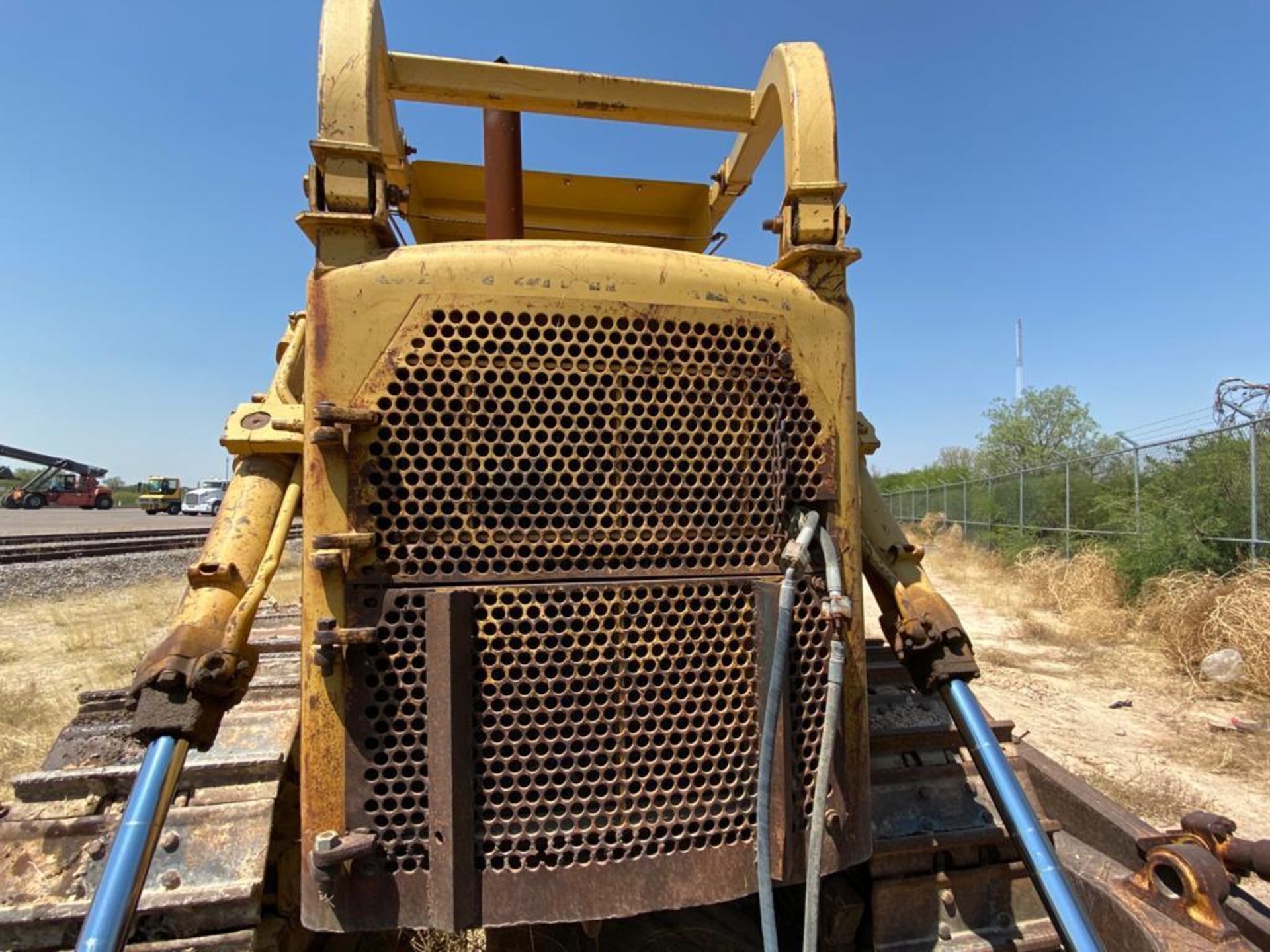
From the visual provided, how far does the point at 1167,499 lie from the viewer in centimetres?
1108

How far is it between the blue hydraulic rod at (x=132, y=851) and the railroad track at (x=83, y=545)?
1351cm

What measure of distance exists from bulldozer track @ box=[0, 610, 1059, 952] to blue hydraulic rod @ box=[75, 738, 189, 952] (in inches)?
16.7

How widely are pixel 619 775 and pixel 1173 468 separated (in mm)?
12600

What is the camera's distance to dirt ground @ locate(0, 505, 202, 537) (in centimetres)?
2780

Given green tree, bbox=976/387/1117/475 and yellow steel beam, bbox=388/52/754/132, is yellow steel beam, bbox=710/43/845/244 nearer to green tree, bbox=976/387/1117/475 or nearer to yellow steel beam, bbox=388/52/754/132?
yellow steel beam, bbox=388/52/754/132

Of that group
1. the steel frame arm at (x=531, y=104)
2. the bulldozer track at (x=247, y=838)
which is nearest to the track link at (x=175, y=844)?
the bulldozer track at (x=247, y=838)

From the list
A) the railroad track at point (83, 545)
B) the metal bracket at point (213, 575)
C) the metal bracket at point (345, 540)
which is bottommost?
the railroad track at point (83, 545)

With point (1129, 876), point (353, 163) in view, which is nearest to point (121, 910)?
point (353, 163)

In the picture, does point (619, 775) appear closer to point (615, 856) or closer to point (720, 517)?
point (615, 856)

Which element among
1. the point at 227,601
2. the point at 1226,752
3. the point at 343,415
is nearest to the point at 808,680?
the point at 343,415

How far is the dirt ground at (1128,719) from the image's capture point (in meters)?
5.09

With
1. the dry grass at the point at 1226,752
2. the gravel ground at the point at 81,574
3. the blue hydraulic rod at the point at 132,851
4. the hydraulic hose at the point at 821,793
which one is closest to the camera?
the blue hydraulic rod at the point at 132,851

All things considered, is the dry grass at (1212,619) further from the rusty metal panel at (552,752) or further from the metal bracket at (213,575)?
the metal bracket at (213,575)

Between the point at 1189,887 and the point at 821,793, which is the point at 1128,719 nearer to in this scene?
the point at 1189,887
